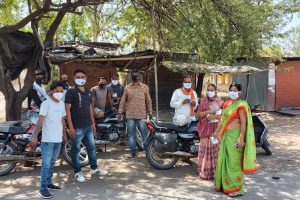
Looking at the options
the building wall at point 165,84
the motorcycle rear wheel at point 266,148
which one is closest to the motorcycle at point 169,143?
the motorcycle rear wheel at point 266,148

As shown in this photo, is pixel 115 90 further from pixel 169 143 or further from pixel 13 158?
pixel 13 158

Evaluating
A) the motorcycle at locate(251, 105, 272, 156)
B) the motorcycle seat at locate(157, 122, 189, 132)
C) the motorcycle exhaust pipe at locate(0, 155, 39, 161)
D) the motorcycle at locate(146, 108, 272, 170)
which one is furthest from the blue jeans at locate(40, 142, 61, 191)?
the motorcycle at locate(251, 105, 272, 156)

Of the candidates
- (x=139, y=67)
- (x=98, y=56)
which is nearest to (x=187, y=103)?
(x=98, y=56)

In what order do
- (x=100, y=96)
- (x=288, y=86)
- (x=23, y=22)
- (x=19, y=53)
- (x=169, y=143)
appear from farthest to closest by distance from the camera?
(x=288, y=86) → (x=19, y=53) → (x=23, y=22) → (x=100, y=96) → (x=169, y=143)

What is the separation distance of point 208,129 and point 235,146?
1107mm

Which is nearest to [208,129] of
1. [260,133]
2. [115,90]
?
[260,133]

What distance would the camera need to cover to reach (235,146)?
5.39m

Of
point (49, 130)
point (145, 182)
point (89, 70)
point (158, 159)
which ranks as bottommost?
point (145, 182)

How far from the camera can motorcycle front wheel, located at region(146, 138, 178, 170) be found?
6.99m

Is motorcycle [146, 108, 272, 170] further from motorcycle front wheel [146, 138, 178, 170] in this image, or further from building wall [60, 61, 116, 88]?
building wall [60, 61, 116, 88]

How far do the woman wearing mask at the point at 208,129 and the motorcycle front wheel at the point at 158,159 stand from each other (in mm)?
602

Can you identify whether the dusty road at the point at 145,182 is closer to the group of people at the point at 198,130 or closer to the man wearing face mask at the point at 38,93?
the group of people at the point at 198,130

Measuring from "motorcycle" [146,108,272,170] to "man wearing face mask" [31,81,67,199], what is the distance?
81.7 inches

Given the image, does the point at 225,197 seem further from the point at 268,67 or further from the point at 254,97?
the point at 254,97
